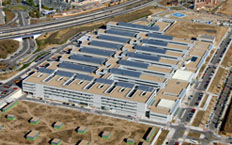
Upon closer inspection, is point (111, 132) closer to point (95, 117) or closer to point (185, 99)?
point (95, 117)

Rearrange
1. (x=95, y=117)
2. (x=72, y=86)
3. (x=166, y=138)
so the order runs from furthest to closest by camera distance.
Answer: (x=72, y=86)
(x=95, y=117)
(x=166, y=138)

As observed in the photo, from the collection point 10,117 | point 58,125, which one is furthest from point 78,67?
point 10,117

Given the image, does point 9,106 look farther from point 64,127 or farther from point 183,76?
point 183,76

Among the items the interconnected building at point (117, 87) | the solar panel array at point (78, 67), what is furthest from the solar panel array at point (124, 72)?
the solar panel array at point (78, 67)

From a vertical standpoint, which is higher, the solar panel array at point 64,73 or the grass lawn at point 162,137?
the solar panel array at point 64,73

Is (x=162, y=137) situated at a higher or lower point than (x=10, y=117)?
lower

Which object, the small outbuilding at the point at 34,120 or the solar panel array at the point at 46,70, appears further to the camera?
the solar panel array at the point at 46,70

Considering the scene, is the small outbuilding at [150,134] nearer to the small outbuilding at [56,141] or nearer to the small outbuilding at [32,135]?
the small outbuilding at [56,141]

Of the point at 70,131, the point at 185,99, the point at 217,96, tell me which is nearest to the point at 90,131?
the point at 70,131
